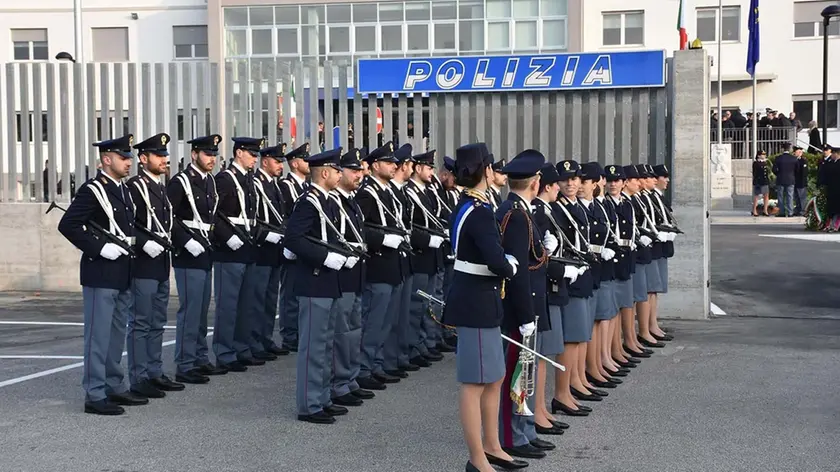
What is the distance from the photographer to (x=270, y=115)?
15.2 meters

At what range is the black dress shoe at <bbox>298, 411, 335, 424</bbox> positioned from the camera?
8.28 metres

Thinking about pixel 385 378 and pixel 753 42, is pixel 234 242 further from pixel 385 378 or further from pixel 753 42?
pixel 753 42

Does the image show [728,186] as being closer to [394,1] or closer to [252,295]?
[394,1]

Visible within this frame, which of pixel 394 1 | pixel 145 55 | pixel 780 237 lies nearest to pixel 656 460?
pixel 780 237

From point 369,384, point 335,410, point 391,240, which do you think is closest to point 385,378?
point 369,384

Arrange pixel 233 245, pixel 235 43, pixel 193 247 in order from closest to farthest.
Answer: pixel 193 247 < pixel 233 245 < pixel 235 43

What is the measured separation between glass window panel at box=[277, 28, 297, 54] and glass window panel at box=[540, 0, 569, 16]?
26.9 ft

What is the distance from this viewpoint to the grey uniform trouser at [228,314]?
1050 cm

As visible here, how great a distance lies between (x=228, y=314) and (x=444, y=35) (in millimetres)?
28276

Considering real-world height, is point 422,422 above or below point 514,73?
below

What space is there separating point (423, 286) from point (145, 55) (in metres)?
32.7

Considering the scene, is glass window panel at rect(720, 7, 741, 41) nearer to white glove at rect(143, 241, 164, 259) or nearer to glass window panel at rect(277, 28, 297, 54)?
glass window panel at rect(277, 28, 297, 54)

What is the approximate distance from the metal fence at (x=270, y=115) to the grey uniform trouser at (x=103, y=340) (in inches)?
250

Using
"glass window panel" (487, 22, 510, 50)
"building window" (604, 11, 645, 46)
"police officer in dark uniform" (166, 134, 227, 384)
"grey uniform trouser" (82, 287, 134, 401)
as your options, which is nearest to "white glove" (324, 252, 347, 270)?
"grey uniform trouser" (82, 287, 134, 401)
